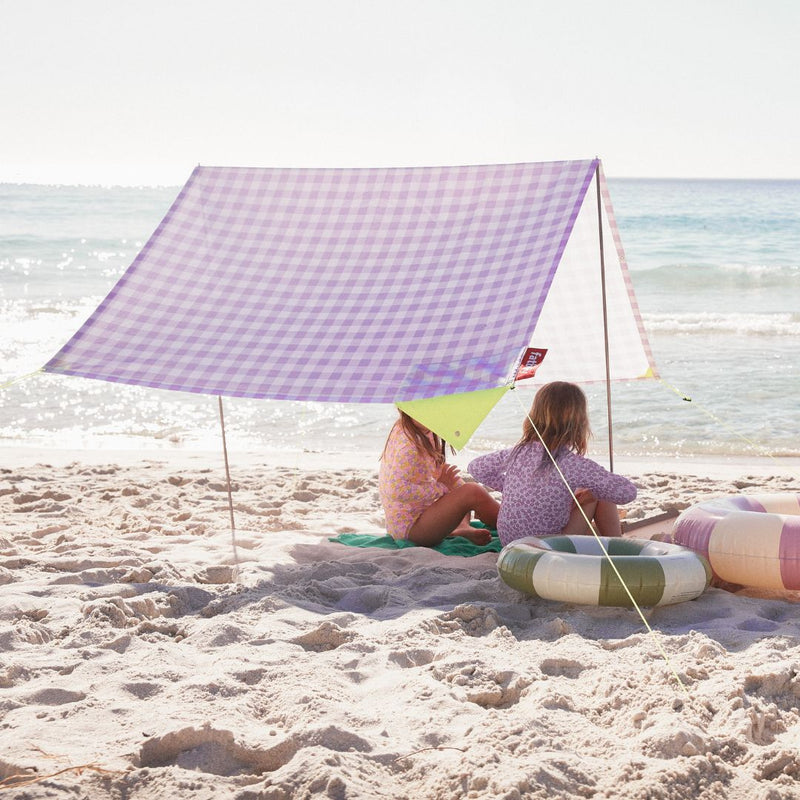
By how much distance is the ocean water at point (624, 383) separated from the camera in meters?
7.18

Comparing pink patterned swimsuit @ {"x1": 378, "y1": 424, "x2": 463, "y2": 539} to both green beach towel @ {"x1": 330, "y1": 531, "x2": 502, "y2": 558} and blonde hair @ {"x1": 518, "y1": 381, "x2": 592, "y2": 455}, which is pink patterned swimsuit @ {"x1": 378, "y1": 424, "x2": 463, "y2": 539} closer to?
green beach towel @ {"x1": 330, "y1": 531, "x2": 502, "y2": 558}

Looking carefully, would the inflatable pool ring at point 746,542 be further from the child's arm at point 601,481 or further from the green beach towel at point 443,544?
the green beach towel at point 443,544

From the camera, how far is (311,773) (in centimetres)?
216

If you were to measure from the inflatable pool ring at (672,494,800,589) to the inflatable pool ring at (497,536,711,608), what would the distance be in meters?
0.14

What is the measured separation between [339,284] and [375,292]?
202mm

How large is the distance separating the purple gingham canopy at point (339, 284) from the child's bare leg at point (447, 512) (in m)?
0.75

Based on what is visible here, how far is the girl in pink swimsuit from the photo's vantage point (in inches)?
161

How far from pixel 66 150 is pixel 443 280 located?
3355 cm

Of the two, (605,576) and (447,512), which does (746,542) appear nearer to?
(605,576)

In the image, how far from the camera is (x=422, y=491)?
4.15m

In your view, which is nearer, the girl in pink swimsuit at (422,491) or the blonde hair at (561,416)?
the blonde hair at (561,416)

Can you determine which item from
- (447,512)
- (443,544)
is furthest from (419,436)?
(443,544)

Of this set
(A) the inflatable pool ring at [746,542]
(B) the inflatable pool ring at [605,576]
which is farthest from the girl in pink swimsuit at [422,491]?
(A) the inflatable pool ring at [746,542]

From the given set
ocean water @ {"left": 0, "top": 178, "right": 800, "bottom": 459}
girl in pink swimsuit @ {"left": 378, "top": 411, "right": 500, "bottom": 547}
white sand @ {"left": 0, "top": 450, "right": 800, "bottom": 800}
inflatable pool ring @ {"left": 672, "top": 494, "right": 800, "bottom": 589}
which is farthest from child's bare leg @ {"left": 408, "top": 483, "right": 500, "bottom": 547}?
ocean water @ {"left": 0, "top": 178, "right": 800, "bottom": 459}
